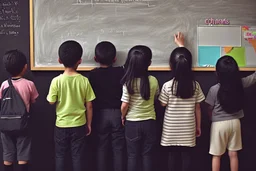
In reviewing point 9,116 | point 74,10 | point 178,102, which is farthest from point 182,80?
point 9,116

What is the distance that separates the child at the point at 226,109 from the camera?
2.63 metres

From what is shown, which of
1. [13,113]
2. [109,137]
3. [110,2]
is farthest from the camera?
[110,2]

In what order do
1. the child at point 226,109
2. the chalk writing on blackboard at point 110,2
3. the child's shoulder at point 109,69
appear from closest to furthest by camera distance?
1. the child at point 226,109
2. the child's shoulder at point 109,69
3. the chalk writing on blackboard at point 110,2

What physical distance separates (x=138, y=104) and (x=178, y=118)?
0.34 meters

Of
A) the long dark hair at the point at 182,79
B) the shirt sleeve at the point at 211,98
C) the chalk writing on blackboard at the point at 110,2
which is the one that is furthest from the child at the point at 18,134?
the shirt sleeve at the point at 211,98

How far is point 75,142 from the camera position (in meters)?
2.61

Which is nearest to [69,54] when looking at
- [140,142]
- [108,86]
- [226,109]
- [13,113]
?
[108,86]

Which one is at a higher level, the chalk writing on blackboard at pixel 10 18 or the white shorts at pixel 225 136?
the chalk writing on blackboard at pixel 10 18

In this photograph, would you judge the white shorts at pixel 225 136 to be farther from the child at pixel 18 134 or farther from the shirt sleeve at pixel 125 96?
the child at pixel 18 134

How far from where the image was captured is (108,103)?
2.73 m

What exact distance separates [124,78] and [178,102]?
0.47m

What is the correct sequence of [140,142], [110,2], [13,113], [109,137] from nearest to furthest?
1. [13,113]
2. [140,142]
3. [109,137]
4. [110,2]

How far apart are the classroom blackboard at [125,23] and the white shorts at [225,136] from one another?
58 centimetres

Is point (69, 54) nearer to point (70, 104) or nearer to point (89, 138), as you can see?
point (70, 104)
